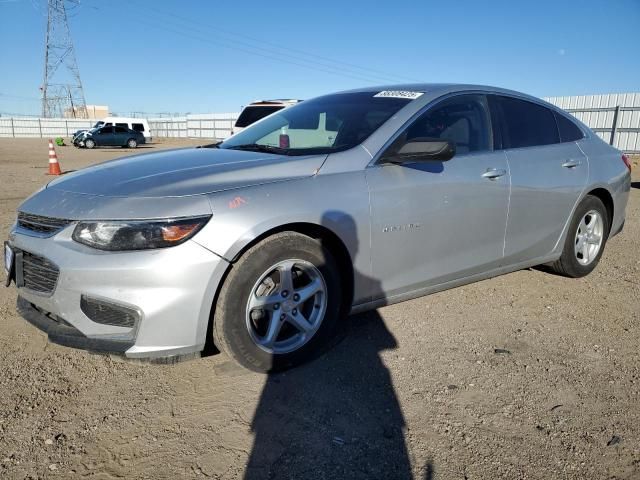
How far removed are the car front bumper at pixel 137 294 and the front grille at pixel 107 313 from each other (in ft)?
0.03

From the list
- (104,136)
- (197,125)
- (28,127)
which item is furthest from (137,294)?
(28,127)

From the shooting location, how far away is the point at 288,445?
7.05ft

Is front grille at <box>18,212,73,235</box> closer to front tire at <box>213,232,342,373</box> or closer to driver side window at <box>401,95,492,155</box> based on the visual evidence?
front tire at <box>213,232,342,373</box>

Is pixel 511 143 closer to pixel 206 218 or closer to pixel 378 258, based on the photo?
pixel 378 258

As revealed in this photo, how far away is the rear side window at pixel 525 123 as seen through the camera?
376 cm

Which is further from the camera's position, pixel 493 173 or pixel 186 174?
pixel 493 173

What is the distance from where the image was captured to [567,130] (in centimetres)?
425

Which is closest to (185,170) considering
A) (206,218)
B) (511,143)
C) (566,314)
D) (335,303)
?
(206,218)

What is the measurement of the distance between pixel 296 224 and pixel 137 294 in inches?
35.5

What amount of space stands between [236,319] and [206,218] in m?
0.55

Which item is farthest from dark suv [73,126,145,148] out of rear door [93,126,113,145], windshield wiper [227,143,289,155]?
windshield wiper [227,143,289,155]

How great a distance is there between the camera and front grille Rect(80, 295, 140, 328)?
2320mm

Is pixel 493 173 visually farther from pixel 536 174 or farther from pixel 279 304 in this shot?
pixel 279 304

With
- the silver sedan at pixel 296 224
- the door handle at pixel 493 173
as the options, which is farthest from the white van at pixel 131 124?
the door handle at pixel 493 173
